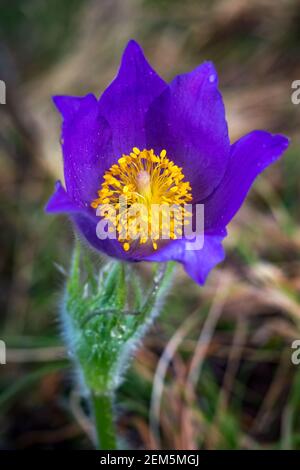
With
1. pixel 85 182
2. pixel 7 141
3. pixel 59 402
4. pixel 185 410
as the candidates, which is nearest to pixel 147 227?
pixel 85 182

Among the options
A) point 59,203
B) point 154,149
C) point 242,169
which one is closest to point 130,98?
point 154,149

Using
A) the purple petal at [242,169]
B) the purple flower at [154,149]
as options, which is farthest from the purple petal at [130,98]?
the purple petal at [242,169]

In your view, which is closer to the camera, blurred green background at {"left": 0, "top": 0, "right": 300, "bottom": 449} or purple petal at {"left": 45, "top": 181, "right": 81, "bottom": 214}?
purple petal at {"left": 45, "top": 181, "right": 81, "bottom": 214}

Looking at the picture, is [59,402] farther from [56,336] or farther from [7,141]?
[7,141]

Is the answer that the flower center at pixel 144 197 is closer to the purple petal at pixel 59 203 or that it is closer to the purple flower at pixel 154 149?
the purple flower at pixel 154 149

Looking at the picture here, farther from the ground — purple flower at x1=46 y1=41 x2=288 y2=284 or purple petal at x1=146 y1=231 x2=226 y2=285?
purple flower at x1=46 y1=41 x2=288 y2=284

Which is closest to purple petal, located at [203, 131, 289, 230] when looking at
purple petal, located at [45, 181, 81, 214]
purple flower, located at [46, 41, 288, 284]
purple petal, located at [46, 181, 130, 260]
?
purple flower, located at [46, 41, 288, 284]

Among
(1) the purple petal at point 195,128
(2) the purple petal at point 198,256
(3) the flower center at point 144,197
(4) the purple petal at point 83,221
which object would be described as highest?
(1) the purple petal at point 195,128

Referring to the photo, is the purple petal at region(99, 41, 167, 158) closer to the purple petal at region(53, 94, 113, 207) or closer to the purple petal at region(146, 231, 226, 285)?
the purple petal at region(53, 94, 113, 207)
